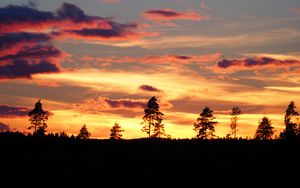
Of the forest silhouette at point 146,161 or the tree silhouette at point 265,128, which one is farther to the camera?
the tree silhouette at point 265,128

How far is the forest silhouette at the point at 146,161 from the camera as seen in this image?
113 ft

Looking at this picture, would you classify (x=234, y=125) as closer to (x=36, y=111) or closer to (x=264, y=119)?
(x=264, y=119)

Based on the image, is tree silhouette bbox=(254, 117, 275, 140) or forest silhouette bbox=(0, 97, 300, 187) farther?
tree silhouette bbox=(254, 117, 275, 140)

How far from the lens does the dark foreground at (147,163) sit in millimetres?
34344

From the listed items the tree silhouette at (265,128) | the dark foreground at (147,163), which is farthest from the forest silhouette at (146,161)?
the tree silhouette at (265,128)

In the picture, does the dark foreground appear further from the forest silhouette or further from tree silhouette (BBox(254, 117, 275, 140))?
tree silhouette (BBox(254, 117, 275, 140))

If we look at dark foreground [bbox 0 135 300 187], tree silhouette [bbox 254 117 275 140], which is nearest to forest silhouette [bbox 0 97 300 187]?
dark foreground [bbox 0 135 300 187]

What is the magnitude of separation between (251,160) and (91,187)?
1246 centimetres

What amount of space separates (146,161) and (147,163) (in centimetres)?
45

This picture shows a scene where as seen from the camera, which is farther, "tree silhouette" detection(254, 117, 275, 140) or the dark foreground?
"tree silhouette" detection(254, 117, 275, 140)

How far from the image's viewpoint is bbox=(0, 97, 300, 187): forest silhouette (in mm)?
34438

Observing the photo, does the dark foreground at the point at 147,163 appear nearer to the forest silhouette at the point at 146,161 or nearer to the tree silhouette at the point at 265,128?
the forest silhouette at the point at 146,161

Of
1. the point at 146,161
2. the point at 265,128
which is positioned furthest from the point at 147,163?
the point at 265,128

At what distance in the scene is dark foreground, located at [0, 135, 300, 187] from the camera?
3434 cm
